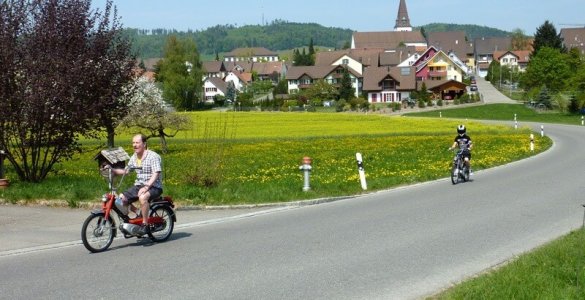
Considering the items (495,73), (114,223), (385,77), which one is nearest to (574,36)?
(495,73)

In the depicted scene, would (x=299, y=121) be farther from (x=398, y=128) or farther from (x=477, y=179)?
(x=477, y=179)

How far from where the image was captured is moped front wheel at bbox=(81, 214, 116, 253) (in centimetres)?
1012

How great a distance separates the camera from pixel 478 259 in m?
9.32

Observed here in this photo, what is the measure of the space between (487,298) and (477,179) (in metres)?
15.1

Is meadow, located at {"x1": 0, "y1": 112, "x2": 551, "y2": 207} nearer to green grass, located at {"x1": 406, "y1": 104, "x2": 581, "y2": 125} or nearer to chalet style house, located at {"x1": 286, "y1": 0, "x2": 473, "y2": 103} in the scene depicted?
green grass, located at {"x1": 406, "y1": 104, "x2": 581, "y2": 125}

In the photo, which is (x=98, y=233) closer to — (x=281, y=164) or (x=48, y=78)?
(x=48, y=78)

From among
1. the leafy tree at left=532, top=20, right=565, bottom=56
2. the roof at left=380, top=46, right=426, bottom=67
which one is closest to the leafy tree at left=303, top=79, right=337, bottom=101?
the leafy tree at left=532, top=20, right=565, bottom=56

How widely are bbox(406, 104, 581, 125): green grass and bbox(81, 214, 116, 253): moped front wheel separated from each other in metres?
65.9

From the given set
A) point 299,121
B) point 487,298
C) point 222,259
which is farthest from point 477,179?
point 299,121

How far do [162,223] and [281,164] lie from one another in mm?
19041

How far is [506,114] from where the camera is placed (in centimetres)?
8462

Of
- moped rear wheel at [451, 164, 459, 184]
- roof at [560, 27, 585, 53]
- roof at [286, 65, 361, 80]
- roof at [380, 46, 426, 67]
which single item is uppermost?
roof at [560, 27, 585, 53]

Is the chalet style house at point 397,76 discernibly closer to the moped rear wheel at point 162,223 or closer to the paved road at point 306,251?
the paved road at point 306,251

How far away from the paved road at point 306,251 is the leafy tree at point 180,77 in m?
95.6
